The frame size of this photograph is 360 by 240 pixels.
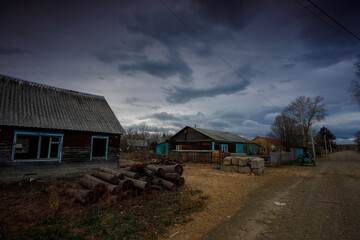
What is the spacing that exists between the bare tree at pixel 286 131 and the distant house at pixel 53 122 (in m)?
25.2

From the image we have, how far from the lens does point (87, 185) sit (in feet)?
25.8

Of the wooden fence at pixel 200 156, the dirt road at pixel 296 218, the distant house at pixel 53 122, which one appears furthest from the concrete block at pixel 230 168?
the distant house at pixel 53 122

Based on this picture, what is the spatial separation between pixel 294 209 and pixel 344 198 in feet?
10.7

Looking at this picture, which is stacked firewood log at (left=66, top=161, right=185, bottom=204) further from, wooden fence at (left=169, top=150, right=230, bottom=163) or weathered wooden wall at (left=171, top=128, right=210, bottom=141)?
weathered wooden wall at (left=171, top=128, right=210, bottom=141)

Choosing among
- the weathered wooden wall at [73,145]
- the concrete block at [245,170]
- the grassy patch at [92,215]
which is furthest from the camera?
the concrete block at [245,170]

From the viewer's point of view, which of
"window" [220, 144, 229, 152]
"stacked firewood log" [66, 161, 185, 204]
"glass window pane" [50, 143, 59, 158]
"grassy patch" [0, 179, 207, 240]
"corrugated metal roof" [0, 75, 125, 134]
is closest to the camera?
"grassy patch" [0, 179, 207, 240]

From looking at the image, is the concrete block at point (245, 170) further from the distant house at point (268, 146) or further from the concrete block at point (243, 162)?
the distant house at point (268, 146)

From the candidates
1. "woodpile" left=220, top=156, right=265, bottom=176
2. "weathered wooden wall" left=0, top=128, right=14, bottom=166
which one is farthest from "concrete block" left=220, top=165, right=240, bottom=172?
"weathered wooden wall" left=0, top=128, right=14, bottom=166

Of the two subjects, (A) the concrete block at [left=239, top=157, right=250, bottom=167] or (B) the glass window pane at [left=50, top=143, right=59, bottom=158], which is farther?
(A) the concrete block at [left=239, top=157, right=250, bottom=167]

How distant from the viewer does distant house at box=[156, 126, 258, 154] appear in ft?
88.2

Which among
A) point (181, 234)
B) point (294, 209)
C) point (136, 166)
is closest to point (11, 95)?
point (136, 166)

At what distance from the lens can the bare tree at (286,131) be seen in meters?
27.7

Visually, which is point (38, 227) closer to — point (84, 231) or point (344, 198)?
point (84, 231)

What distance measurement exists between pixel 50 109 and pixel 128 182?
8.51 meters
